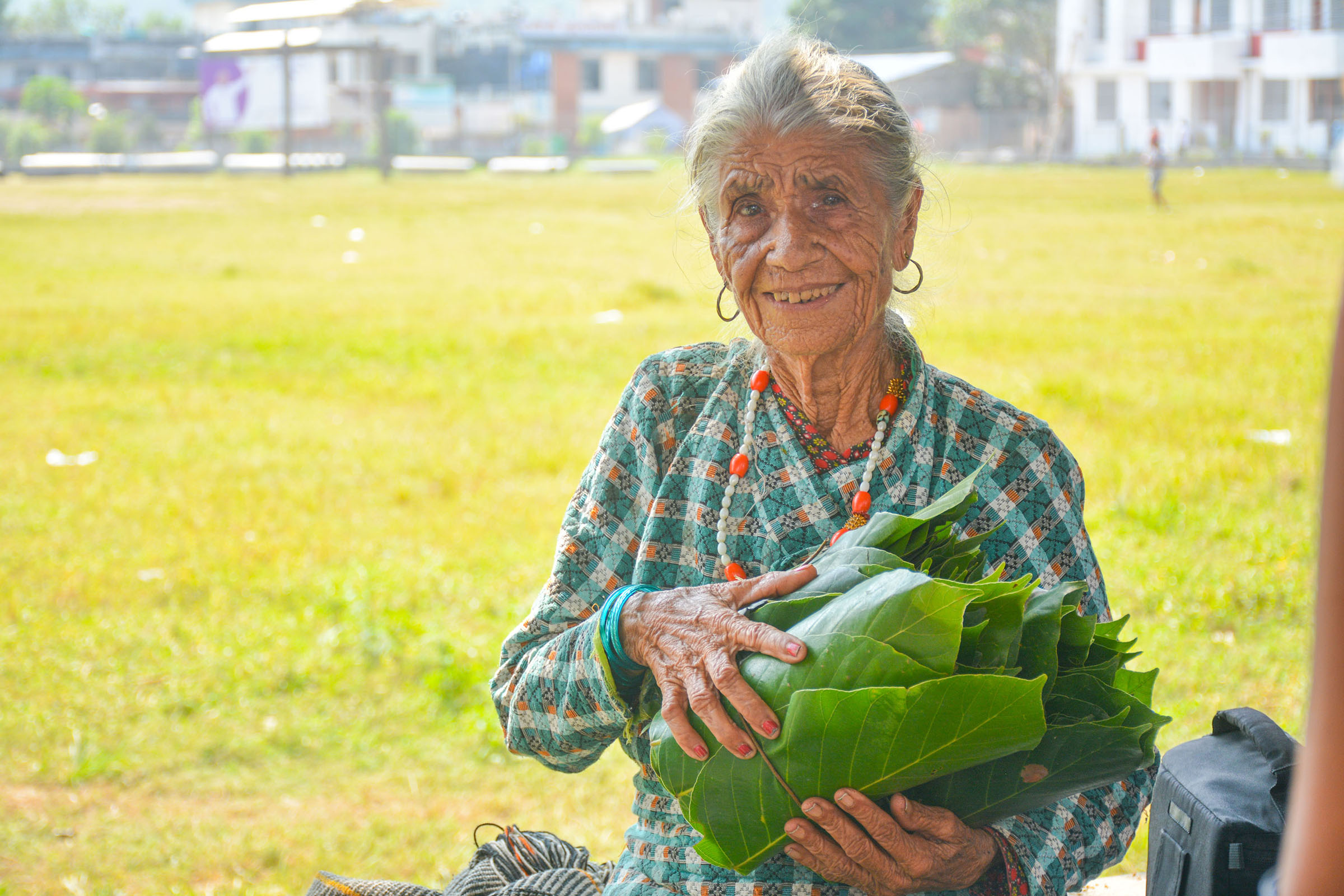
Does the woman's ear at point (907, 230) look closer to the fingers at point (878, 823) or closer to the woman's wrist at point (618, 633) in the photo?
the woman's wrist at point (618, 633)

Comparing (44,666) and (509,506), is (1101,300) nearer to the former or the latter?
(509,506)

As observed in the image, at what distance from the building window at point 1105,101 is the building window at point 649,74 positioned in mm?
28770

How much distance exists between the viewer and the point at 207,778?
11.7ft

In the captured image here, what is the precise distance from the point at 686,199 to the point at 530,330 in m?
8.43

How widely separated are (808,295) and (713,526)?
0.40 meters

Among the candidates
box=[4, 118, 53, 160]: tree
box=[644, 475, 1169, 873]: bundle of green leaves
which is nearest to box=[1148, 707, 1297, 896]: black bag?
box=[644, 475, 1169, 873]: bundle of green leaves

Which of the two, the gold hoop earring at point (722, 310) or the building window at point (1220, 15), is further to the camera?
the building window at point (1220, 15)

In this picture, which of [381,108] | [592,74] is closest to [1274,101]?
[381,108]

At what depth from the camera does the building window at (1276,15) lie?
38500mm

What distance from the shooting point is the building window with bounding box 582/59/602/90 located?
68.9 m

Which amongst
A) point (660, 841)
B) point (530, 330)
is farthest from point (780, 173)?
point (530, 330)

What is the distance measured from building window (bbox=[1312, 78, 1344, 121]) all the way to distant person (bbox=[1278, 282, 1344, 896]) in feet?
133

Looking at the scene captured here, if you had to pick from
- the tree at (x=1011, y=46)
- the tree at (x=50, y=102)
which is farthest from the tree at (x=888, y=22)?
the tree at (x=50, y=102)

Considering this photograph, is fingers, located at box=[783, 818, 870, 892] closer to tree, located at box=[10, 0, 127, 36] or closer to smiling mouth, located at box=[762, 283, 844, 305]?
smiling mouth, located at box=[762, 283, 844, 305]
